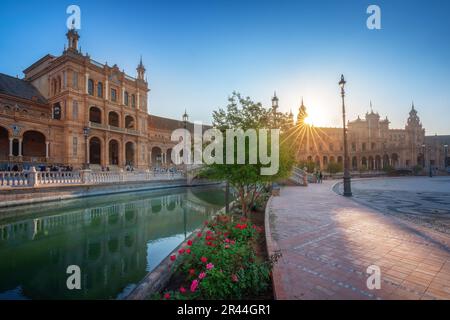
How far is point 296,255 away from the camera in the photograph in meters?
4.37

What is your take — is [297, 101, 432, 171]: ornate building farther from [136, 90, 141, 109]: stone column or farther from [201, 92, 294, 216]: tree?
[201, 92, 294, 216]: tree

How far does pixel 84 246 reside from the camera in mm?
7160

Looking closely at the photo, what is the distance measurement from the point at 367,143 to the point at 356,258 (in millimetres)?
72608

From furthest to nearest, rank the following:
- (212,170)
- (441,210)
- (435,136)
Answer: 1. (435,136)
2. (441,210)
3. (212,170)

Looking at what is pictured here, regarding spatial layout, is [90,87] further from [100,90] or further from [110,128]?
[110,128]

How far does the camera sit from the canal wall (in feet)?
40.2

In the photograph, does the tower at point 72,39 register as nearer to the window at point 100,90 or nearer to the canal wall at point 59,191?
the window at point 100,90

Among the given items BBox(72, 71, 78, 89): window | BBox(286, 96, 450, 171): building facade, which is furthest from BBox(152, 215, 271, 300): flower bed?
BBox(286, 96, 450, 171): building facade

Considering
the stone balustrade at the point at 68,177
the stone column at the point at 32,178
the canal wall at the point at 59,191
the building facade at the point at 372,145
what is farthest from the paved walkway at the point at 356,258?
the building facade at the point at 372,145

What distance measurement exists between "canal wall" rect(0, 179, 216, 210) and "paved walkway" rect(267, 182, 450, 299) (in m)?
15.0

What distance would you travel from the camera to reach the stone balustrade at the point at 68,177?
42.7 ft
